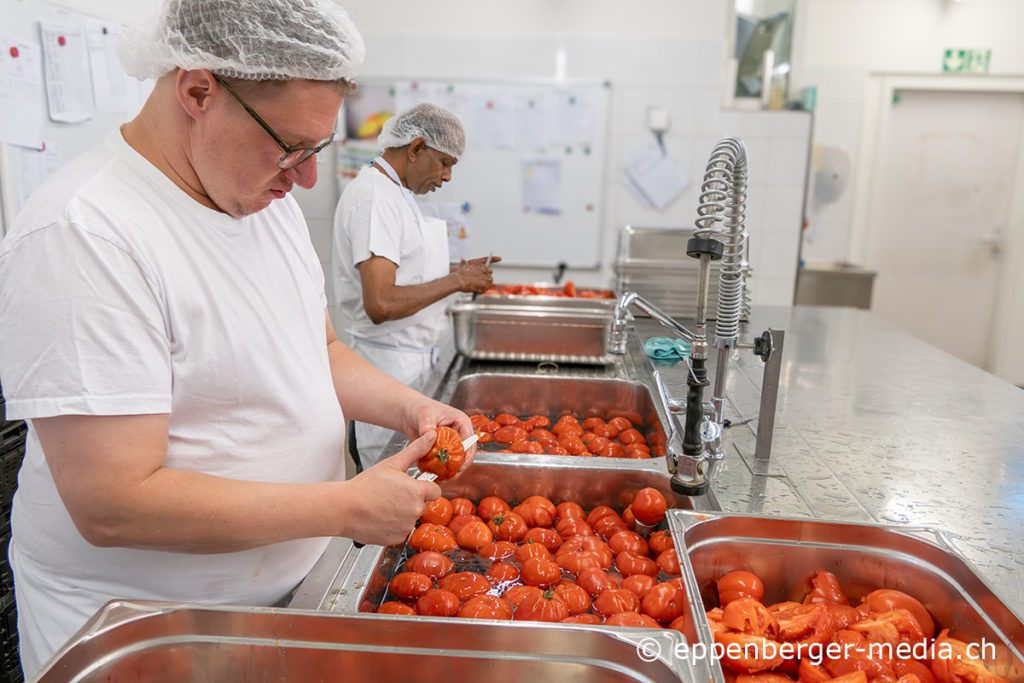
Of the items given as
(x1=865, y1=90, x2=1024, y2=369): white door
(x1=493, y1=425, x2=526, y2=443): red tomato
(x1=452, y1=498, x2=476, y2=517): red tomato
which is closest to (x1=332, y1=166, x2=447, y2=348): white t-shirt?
(x1=493, y1=425, x2=526, y2=443): red tomato

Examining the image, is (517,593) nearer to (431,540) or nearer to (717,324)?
(431,540)

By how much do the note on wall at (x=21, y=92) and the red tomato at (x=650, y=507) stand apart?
2.50 m

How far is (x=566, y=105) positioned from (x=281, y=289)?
4.05 m

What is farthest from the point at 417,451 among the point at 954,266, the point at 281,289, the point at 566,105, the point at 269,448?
the point at 954,266

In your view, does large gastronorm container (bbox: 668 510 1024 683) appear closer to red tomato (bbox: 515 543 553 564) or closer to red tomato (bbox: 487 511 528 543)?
red tomato (bbox: 515 543 553 564)

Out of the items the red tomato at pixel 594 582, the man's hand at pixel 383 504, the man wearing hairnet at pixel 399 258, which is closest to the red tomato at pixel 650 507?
the red tomato at pixel 594 582

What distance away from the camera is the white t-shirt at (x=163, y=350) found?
2.87ft

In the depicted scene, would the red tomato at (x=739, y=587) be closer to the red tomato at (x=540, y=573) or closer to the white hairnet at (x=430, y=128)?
the red tomato at (x=540, y=573)

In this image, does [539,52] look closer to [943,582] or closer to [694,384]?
[694,384]

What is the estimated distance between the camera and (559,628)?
899 mm

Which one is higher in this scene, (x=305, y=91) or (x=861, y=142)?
(x=861, y=142)

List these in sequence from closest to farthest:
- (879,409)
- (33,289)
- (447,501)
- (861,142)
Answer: (33,289) → (447,501) → (879,409) → (861,142)

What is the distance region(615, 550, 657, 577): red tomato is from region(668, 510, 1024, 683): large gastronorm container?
0.62 feet

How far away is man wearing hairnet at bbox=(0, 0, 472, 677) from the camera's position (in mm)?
888
